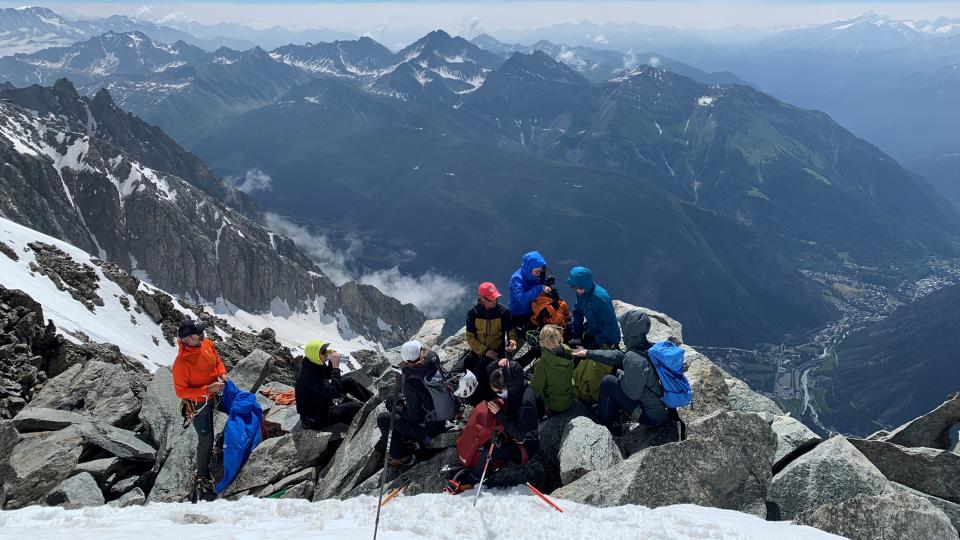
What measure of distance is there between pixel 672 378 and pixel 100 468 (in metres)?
16.0

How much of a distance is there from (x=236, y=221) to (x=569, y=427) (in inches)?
7774

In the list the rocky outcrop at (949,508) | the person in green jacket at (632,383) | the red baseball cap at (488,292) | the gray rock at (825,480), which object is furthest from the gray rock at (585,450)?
the rocky outcrop at (949,508)

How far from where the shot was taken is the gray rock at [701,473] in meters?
12.1

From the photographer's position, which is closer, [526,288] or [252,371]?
[526,288]

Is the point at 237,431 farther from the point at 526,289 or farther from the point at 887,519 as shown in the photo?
the point at 887,519

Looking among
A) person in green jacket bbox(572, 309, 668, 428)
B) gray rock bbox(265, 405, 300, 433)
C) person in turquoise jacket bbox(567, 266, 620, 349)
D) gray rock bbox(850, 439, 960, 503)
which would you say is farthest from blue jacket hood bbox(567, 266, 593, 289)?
gray rock bbox(265, 405, 300, 433)

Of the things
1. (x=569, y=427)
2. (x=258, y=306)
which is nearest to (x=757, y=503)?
(x=569, y=427)

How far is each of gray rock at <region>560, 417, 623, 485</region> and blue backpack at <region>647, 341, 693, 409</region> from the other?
6.14 ft

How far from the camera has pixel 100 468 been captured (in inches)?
612

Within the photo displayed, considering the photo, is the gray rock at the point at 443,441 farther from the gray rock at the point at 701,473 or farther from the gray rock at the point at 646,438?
the gray rock at the point at 646,438

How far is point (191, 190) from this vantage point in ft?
603

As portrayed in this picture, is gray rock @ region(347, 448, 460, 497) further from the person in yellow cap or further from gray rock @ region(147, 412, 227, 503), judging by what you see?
gray rock @ region(147, 412, 227, 503)

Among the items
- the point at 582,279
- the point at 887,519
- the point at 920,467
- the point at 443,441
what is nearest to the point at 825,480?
the point at 887,519

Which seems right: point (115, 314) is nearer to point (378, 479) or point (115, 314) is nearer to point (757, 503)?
point (378, 479)
